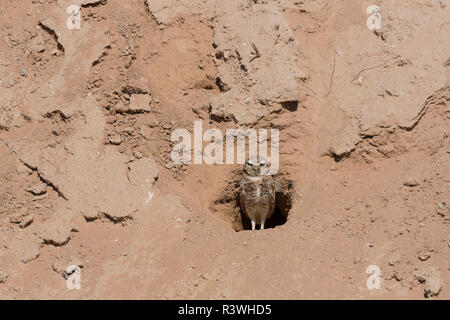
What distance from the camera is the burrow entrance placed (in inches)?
273

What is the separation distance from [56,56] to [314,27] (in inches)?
106

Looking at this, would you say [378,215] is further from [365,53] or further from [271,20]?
[271,20]

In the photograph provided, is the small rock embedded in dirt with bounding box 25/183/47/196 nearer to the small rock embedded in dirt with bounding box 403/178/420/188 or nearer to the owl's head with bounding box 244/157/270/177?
the owl's head with bounding box 244/157/270/177

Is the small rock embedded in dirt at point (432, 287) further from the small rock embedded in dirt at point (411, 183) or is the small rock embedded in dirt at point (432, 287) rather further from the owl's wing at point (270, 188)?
the owl's wing at point (270, 188)

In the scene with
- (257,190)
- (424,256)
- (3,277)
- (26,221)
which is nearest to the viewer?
(424,256)

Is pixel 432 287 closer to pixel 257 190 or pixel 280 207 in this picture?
pixel 257 190

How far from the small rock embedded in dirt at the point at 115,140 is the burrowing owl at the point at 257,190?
1.25 meters

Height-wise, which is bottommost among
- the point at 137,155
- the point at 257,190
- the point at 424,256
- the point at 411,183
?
the point at 424,256

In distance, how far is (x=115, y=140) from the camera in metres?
6.73

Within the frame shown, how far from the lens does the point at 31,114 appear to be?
693 centimetres

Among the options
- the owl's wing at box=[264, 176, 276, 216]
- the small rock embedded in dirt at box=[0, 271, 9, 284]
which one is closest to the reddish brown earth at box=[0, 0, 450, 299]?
Result: the small rock embedded in dirt at box=[0, 271, 9, 284]

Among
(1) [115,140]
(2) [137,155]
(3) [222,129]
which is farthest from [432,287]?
(1) [115,140]

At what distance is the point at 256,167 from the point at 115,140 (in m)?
1.39

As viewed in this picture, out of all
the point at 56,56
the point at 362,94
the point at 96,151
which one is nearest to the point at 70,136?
the point at 96,151
